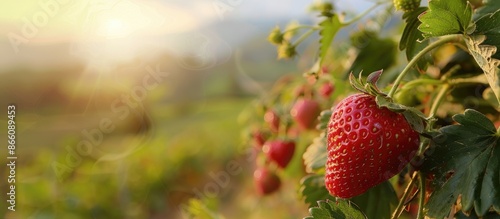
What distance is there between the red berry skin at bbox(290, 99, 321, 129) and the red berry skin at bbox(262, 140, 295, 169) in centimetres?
4

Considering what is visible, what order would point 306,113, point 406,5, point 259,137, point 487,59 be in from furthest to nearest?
point 259,137
point 306,113
point 406,5
point 487,59

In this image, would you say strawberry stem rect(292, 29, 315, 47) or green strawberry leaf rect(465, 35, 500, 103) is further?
strawberry stem rect(292, 29, 315, 47)

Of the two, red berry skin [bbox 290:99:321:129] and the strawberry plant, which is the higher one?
red berry skin [bbox 290:99:321:129]

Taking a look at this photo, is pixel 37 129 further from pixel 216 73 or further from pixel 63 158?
pixel 216 73

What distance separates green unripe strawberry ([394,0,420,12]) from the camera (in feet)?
1.74

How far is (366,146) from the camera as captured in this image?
0.48 m

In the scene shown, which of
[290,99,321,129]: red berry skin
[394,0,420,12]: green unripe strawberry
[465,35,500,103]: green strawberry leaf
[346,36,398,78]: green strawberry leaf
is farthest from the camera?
[290,99,321,129]: red berry skin

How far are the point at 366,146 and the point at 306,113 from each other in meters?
0.42

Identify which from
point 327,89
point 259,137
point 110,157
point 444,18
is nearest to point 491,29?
point 444,18

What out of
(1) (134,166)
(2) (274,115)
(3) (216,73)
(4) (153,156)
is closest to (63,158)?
(1) (134,166)

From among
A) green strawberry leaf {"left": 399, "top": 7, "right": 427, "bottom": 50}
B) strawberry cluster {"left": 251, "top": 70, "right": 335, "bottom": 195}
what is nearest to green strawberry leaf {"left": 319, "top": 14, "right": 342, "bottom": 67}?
green strawberry leaf {"left": 399, "top": 7, "right": 427, "bottom": 50}

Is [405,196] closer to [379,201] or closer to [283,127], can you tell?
[379,201]

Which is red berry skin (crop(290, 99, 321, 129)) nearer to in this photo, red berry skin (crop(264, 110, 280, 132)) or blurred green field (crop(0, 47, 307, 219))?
red berry skin (crop(264, 110, 280, 132))

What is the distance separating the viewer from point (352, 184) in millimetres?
488
